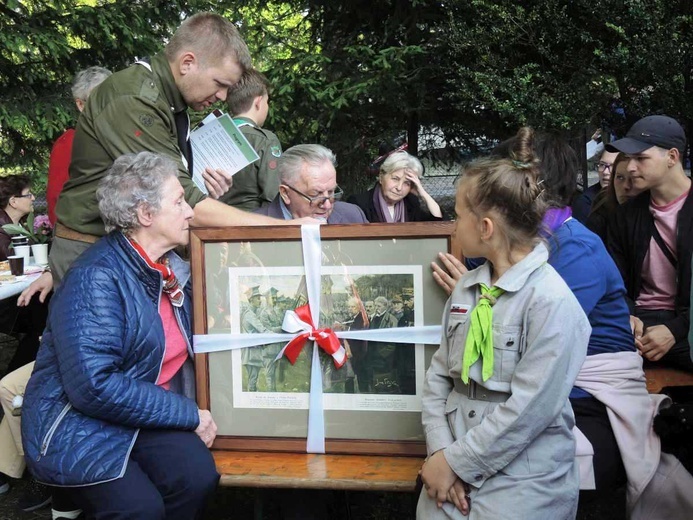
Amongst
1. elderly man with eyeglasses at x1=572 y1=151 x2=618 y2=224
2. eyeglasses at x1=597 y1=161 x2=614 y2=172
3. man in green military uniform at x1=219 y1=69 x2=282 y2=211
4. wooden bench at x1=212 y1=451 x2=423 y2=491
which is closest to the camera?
wooden bench at x1=212 y1=451 x2=423 y2=491

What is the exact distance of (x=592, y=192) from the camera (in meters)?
5.44

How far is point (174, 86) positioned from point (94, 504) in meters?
1.75

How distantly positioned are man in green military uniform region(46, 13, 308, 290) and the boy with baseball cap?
1.92 meters

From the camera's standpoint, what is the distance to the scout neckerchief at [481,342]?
2.18 metres

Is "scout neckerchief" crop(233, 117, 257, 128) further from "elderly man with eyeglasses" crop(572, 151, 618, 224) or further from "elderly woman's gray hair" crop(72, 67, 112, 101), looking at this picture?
"elderly man with eyeglasses" crop(572, 151, 618, 224)

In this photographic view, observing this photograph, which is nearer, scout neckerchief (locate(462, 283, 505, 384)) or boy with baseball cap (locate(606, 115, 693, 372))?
scout neckerchief (locate(462, 283, 505, 384))

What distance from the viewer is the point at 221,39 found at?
317cm

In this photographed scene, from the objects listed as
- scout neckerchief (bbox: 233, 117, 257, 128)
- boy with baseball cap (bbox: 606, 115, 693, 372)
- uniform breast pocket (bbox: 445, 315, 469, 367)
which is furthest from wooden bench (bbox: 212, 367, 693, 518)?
scout neckerchief (bbox: 233, 117, 257, 128)

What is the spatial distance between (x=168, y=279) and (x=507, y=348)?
1305 millimetres

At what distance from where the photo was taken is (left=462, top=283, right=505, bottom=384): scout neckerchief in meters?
2.18

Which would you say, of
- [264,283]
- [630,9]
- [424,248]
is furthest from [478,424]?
[630,9]

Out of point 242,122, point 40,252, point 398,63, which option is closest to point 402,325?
point 242,122

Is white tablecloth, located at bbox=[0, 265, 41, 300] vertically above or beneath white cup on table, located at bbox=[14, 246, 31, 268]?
beneath

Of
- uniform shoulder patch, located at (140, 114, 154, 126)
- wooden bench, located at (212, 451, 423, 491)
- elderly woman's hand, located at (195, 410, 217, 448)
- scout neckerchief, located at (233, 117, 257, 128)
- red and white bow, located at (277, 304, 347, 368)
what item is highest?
scout neckerchief, located at (233, 117, 257, 128)
